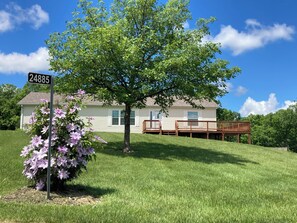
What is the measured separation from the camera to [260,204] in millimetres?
7766

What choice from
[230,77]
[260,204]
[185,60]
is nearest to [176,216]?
[260,204]

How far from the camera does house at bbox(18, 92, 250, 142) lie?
33.4m

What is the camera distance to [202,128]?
33844mm

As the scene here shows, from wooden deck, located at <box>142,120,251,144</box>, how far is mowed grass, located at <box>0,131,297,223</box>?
17.7 metres

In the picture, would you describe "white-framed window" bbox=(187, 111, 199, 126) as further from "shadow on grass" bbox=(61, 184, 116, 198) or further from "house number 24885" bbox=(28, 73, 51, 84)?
"house number 24885" bbox=(28, 73, 51, 84)

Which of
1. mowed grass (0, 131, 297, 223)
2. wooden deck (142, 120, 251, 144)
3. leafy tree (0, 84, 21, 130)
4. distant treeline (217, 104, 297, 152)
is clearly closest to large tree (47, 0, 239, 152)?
mowed grass (0, 131, 297, 223)

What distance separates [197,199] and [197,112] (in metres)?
28.1

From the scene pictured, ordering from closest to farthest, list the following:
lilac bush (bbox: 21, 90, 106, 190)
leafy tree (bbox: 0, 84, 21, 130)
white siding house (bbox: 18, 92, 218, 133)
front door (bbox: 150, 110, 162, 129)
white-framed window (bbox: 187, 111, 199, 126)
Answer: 1. lilac bush (bbox: 21, 90, 106, 190)
2. front door (bbox: 150, 110, 162, 129)
3. white siding house (bbox: 18, 92, 218, 133)
4. white-framed window (bbox: 187, 111, 199, 126)
5. leafy tree (bbox: 0, 84, 21, 130)

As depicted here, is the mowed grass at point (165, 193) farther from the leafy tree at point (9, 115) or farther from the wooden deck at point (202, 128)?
the leafy tree at point (9, 115)

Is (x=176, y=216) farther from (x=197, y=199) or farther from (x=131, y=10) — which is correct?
(x=131, y=10)

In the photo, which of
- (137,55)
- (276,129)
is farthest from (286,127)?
(137,55)

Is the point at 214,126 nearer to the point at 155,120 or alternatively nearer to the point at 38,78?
the point at 155,120

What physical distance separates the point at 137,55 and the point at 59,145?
8747 millimetres

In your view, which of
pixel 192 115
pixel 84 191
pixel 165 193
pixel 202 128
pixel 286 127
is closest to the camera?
pixel 84 191
